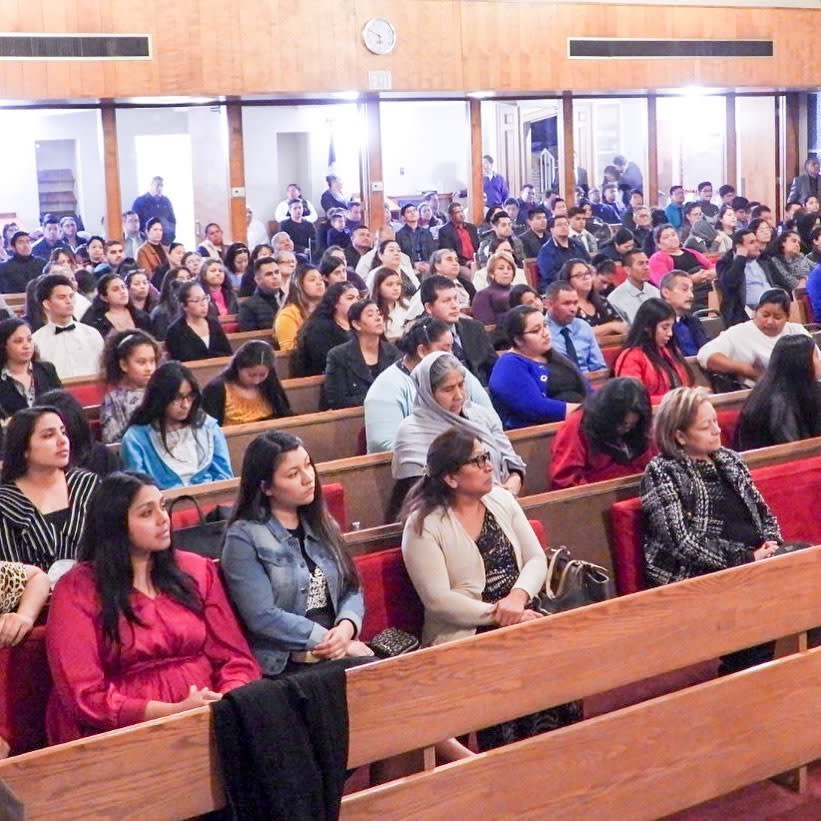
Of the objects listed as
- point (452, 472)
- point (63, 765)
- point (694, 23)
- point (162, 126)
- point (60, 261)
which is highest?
point (694, 23)

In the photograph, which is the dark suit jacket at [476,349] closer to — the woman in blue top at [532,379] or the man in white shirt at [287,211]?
the woman in blue top at [532,379]

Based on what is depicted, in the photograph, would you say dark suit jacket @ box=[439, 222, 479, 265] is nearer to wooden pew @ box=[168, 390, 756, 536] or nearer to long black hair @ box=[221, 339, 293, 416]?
long black hair @ box=[221, 339, 293, 416]

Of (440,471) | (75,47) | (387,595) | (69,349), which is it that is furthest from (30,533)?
(75,47)

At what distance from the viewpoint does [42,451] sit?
3.66 meters

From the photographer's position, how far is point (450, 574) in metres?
3.61

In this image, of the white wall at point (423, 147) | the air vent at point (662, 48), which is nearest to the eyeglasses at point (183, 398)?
the air vent at point (662, 48)

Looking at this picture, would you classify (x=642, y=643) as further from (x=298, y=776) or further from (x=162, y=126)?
(x=162, y=126)

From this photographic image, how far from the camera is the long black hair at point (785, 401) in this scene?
15.8 ft

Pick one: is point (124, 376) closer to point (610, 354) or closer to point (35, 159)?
point (610, 354)

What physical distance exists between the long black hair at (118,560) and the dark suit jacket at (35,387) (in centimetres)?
217

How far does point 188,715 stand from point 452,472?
1255mm

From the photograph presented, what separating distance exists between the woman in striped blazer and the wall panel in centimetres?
713

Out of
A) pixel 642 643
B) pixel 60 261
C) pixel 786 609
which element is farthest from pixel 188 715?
pixel 60 261

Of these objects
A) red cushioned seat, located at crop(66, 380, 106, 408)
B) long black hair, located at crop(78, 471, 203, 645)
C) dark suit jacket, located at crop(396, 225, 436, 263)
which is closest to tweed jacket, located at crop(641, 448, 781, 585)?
long black hair, located at crop(78, 471, 203, 645)
